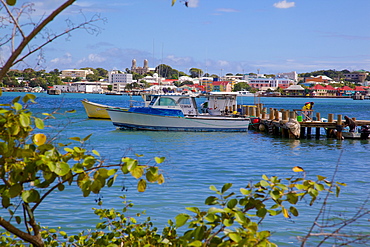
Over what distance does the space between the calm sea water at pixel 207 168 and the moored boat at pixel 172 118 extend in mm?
737

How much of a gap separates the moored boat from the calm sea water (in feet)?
2.42

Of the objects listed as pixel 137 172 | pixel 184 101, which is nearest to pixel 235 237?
pixel 137 172

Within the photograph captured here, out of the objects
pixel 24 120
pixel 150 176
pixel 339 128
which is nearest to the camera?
pixel 24 120

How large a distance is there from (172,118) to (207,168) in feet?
42.0

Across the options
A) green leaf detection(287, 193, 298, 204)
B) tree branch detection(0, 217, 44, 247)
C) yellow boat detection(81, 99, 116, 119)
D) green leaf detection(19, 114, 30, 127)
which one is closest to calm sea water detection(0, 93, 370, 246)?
green leaf detection(287, 193, 298, 204)

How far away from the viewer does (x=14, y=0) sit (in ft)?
9.66

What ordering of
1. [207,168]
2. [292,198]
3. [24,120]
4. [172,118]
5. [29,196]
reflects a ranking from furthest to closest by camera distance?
[172,118], [207,168], [292,198], [29,196], [24,120]

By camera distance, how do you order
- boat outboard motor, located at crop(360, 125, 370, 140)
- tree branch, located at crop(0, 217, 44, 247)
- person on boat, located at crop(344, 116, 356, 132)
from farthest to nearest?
person on boat, located at crop(344, 116, 356, 132)
boat outboard motor, located at crop(360, 125, 370, 140)
tree branch, located at crop(0, 217, 44, 247)

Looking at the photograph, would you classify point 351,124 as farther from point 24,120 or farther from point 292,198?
point 24,120

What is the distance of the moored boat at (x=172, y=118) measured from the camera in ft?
93.1

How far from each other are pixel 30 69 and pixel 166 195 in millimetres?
7439

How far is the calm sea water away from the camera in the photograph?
28.9ft

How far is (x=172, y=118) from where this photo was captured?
28.2 m

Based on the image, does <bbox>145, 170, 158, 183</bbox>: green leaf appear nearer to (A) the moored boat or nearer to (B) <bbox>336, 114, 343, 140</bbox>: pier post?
(B) <bbox>336, 114, 343, 140</bbox>: pier post
